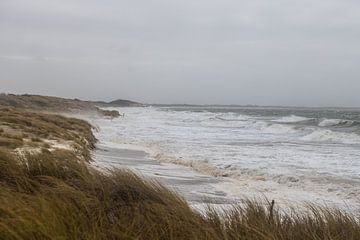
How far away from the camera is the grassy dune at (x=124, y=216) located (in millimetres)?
4555

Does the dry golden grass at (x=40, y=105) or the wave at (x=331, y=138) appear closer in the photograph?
the wave at (x=331, y=138)

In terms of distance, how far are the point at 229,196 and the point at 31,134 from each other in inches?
383

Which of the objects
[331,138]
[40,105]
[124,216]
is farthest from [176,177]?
[40,105]

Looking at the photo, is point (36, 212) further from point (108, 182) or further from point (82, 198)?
point (108, 182)

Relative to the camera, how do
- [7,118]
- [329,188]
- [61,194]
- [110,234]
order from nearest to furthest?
[110,234], [61,194], [329,188], [7,118]

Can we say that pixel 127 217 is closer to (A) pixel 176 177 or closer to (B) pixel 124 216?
(B) pixel 124 216

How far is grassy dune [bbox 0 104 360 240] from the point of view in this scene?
455 cm

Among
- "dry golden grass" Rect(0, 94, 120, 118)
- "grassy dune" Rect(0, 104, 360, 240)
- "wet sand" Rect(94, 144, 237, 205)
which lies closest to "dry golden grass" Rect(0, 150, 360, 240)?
"grassy dune" Rect(0, 104, 360, 240)

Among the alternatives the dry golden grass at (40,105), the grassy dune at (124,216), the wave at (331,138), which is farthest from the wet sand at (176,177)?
the dry golden grass at (40,105)

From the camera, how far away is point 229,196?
1119cm

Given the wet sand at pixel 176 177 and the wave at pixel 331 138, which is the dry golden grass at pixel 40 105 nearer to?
the wave at pixel 331 138

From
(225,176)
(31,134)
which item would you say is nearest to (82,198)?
(225,176)

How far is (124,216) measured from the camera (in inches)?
203

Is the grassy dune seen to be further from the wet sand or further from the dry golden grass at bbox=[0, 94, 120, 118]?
the dry golden grass at bbox=[0, 94, 120, 118]
